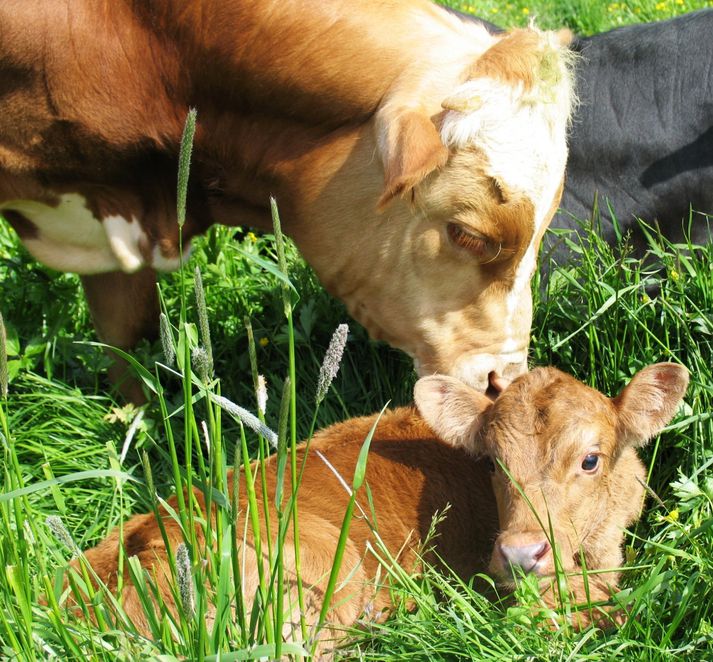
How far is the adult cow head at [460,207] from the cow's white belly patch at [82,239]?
78cm

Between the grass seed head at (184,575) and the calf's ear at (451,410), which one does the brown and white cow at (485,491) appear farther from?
the grass seed head at (184,575)

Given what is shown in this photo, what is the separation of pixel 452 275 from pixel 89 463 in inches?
74.0

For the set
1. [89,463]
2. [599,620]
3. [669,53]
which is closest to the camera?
[599,620]

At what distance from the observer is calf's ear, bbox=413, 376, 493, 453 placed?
3.79m

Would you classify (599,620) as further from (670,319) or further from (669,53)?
(669,53)

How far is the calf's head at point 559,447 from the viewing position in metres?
3.37

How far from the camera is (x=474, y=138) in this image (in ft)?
12.5

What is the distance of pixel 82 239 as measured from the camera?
4668 mm

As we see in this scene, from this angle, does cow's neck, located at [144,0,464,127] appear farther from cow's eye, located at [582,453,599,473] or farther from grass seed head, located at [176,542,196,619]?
grass seed head, located at [176,542,196,619]

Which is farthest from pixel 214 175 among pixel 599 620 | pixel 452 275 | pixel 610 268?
pixel 599 620

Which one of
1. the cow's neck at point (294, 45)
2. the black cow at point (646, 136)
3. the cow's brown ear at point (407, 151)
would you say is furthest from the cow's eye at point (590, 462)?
the black cow at point (646, 136)

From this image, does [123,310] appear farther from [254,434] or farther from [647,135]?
[647,135]

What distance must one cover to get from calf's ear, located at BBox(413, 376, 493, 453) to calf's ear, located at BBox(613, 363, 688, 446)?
0.48m

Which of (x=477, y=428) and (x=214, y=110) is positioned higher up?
(x=214, y=110)
